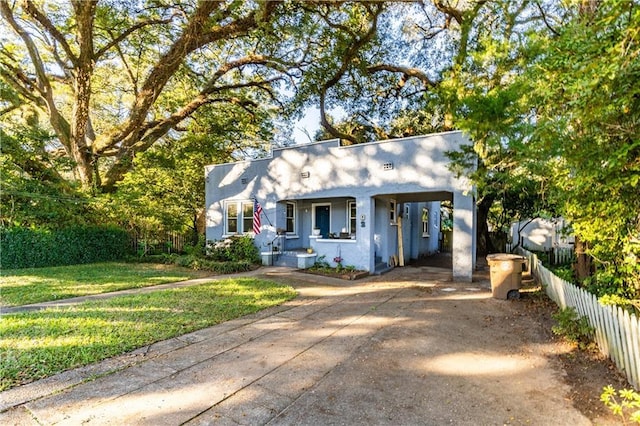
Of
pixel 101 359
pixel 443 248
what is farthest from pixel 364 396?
pixel 443 248

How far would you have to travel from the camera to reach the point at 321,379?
370 cm

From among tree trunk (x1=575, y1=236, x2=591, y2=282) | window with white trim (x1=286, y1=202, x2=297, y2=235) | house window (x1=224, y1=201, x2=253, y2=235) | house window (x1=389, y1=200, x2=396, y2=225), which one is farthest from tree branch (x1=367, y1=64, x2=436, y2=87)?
tree trunk (x1=575, y1=236, x2=591, y2=282)

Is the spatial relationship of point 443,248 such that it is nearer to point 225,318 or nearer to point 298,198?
point 298,198

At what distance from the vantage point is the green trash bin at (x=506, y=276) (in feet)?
25.0

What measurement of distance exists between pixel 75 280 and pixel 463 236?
38.4ft

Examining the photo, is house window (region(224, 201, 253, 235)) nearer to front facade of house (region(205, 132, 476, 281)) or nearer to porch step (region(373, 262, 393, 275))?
front facade of house (region(205, 132, 476, 281))

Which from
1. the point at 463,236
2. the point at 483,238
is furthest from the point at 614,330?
the point at 483,238

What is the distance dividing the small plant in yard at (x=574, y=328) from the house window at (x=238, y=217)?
38.3 feet

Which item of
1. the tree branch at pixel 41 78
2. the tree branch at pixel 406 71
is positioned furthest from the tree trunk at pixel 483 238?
the tree branch at pixel 41 78

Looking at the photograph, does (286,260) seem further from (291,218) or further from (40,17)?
(40,17)

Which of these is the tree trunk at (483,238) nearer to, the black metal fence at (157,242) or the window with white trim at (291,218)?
the window with white trim at (291,218)

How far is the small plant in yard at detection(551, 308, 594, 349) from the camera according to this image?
4.71 m

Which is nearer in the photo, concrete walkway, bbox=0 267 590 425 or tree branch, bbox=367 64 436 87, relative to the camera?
concrete walkway, bbox=0 267 590 425

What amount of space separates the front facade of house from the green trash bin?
2087 mm
